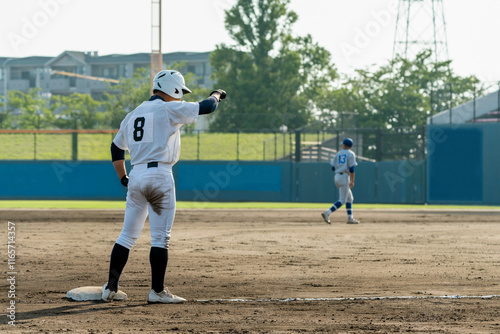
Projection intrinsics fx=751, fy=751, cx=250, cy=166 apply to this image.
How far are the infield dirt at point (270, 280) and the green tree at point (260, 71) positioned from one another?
38201 mm

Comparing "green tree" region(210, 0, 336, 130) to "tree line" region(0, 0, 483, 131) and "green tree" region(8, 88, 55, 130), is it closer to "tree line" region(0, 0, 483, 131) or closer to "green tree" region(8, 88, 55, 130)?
"tree line" region(0, 0, 483, 131)

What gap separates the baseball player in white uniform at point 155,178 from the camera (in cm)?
699

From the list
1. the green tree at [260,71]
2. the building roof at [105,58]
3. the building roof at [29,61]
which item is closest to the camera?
the green tree at [260,71]

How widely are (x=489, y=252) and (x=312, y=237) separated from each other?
12.5ft

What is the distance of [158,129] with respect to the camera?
7.04 m

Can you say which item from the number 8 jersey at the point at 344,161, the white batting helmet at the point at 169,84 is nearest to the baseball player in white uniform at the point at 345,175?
the number 8 jersey at the point at 344,161

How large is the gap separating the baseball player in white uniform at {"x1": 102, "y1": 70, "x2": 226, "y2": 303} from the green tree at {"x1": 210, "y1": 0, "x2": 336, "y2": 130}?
154 ft

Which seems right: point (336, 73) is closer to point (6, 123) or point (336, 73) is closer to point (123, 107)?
point (123, 107)

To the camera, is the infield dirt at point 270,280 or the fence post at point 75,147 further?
the fence post at point 75,147

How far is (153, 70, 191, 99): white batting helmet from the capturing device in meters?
7.24

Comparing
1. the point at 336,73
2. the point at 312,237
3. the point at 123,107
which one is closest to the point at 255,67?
the point at 336,73

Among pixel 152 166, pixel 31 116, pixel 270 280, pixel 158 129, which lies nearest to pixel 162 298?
pixel 152 166

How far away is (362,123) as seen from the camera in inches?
2229

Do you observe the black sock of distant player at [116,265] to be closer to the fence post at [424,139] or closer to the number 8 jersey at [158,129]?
the number 8 jersey at [158,129]
